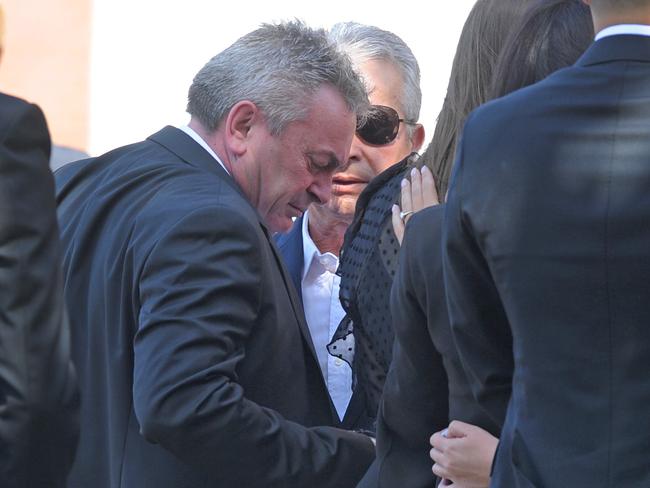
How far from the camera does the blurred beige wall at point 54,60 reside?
8680 millimetres

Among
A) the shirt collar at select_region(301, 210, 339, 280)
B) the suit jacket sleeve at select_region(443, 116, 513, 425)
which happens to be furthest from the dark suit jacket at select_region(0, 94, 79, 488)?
the shirt collar at select_region(301, 210, 339, 280)

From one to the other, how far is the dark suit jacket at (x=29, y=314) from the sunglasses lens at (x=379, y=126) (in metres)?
1.94

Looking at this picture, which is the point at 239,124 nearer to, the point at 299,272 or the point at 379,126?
the point at 299,272

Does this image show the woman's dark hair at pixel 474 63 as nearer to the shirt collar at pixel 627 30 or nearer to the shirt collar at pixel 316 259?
the shirt collar at pixel 627 30

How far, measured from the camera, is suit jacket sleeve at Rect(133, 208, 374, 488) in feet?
8.48

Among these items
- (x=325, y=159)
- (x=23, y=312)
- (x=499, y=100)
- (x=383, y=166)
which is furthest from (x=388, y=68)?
(x=23, y=312)

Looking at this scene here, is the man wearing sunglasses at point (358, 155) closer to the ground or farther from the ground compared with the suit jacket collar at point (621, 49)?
closer to the ground

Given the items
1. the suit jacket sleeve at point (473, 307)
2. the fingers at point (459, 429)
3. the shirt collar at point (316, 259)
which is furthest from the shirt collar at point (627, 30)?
the shirt collar at point (316, 259)

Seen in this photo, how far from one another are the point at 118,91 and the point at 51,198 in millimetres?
6855

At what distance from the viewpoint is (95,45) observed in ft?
28.8

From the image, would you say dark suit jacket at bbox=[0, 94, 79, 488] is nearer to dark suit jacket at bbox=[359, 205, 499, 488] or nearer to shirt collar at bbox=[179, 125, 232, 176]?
dark suit jacket at bbox=[359, 205, 499, 488]

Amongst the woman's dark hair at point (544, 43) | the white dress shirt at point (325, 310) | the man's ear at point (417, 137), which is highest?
the woman's dark hair at point (544, 43)

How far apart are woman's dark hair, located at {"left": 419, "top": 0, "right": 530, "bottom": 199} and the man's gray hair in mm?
481

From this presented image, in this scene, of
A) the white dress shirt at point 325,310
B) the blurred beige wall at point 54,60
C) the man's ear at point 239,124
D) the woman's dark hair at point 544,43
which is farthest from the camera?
the blurred beige wall at point 54,60
